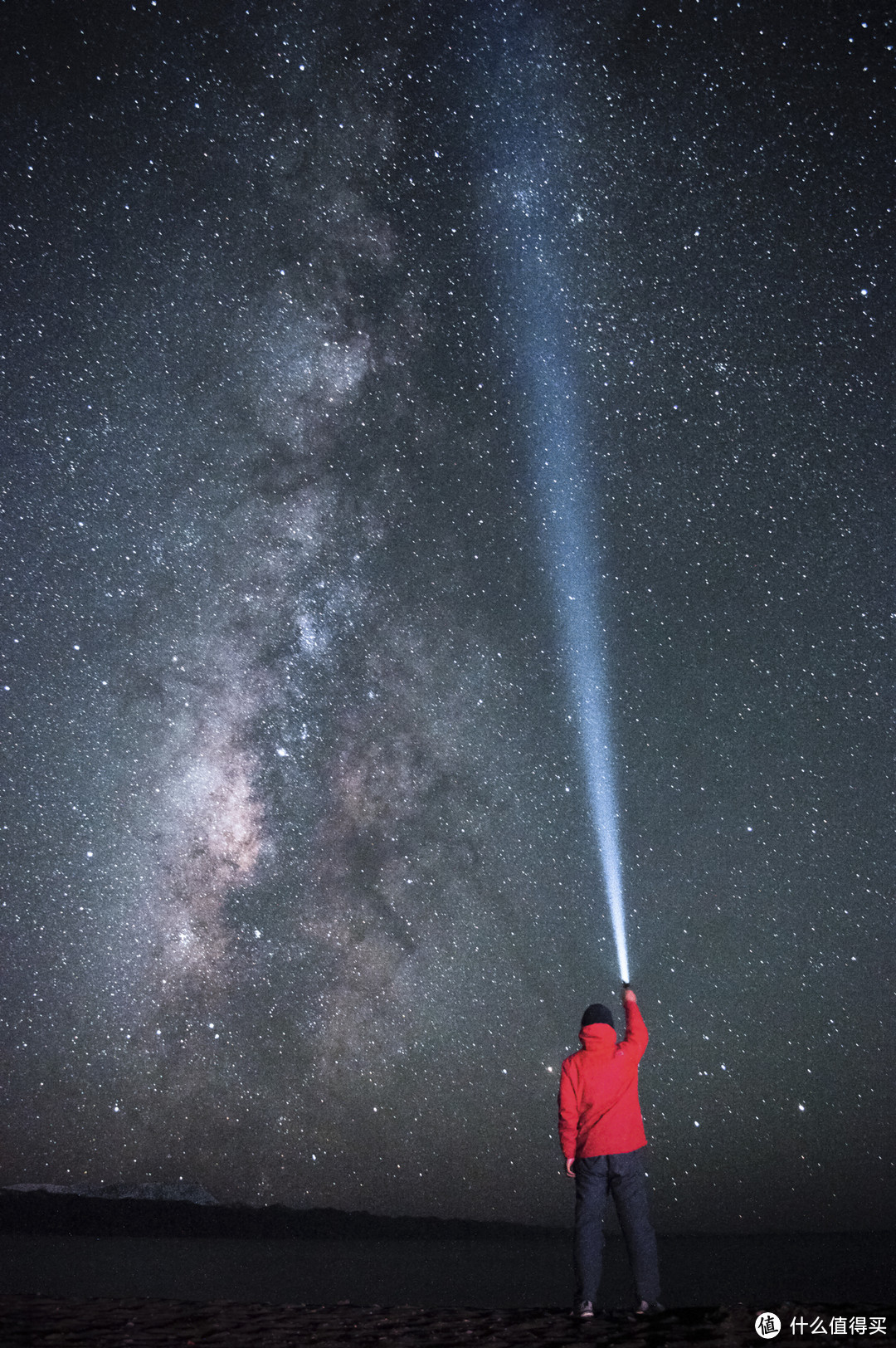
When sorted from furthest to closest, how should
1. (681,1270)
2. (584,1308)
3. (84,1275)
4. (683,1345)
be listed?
(681,1270) → (84,1275) → (584,1308) → (683,1345)

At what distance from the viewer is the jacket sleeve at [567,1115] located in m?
5.95

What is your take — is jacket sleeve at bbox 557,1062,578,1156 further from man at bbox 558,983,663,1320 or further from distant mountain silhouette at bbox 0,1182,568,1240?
distant mountain silhouette at bbox 0,1182,568,1240

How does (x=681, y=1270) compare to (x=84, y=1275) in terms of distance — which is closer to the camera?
(x=84, y=1275)

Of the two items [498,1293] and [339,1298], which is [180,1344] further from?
[498,1293]

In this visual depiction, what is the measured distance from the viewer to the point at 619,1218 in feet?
19.2

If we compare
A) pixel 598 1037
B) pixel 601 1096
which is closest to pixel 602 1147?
pixel 601 1096

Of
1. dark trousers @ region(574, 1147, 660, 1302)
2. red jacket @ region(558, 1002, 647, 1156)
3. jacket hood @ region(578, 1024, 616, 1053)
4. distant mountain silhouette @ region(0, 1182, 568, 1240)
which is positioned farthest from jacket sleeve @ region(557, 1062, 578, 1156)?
distant mountain silhouette @ region(0, 1182, 568, 1240)

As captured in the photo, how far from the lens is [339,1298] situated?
30.6ft

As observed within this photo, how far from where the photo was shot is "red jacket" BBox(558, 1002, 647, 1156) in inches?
229

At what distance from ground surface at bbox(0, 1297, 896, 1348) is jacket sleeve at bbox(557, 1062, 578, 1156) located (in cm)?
93

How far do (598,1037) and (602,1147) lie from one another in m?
0.66

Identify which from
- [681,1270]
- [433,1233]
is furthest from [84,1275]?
[433,1233]

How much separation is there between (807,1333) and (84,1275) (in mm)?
11081

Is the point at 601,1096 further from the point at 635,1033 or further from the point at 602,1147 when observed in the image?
the point at 635,1033
